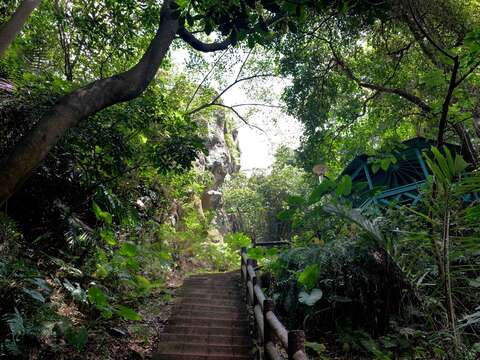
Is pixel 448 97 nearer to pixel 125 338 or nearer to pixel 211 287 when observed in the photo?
pixel 125 338

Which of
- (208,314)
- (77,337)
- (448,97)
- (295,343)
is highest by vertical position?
(448,97)

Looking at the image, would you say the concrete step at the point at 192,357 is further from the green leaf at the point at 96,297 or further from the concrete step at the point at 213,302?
the concrete step at the point at 213,302

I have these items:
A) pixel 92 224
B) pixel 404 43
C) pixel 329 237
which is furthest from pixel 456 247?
pixel 404 43

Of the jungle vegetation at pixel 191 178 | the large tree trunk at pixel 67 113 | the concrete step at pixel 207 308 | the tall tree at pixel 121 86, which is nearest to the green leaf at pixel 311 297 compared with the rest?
the jungle vegetation at pixel 191 178

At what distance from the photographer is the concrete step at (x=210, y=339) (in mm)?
4895

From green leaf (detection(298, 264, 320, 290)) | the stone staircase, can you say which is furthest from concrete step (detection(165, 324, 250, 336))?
green leaf (detection(298, 264, 320, 290))

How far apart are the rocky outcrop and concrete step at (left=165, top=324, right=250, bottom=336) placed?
12.4m

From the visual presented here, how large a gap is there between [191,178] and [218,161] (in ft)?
32.4

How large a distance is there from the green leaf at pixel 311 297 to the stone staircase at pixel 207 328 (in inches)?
43.2

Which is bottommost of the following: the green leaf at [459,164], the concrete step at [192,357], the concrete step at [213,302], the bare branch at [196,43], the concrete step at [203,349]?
the concrete step at [192,357]

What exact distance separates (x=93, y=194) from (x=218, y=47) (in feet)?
10.9

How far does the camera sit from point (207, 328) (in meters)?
5.36

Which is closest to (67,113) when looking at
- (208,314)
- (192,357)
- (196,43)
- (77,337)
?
(77,337)

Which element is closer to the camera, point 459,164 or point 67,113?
point 459,164
